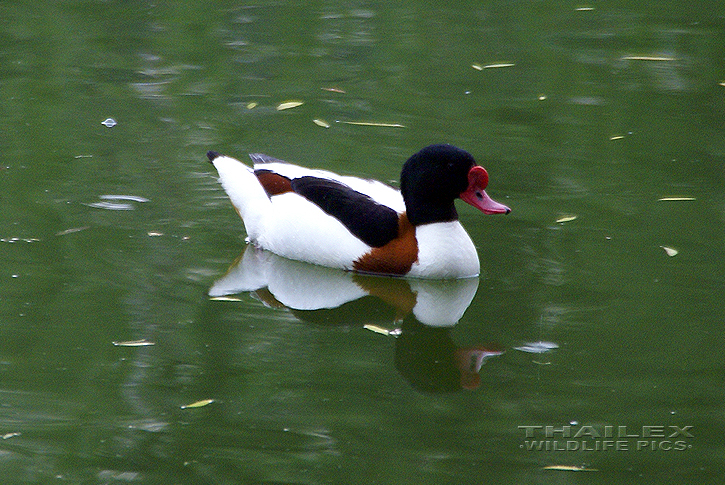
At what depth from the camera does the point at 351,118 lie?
9.90 metres

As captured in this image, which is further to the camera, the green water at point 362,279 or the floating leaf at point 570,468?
the green water at point 362,279

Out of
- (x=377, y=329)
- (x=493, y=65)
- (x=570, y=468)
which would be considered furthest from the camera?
(x=493, y=65)

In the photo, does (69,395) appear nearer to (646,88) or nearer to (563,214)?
(563,214)

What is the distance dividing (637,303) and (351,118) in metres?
3.96

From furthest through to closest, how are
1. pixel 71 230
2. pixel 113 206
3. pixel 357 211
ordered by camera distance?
pixel 113 206 < pixel 71 230 < pixel 357 211

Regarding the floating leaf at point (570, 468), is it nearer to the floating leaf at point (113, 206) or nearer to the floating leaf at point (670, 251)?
the floating leaf at point (670, 251)

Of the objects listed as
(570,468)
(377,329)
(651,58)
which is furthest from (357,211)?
(651,58)

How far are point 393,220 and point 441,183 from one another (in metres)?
0.40

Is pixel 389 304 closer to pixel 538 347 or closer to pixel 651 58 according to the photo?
pixel 538 347

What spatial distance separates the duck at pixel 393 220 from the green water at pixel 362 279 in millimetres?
191

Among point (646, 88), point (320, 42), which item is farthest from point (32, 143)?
point (646, 88)

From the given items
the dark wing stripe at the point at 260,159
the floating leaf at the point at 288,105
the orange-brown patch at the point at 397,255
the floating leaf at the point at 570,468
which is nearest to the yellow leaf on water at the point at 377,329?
the orange-brown patch at the point at 397,255

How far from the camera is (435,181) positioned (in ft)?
23.2

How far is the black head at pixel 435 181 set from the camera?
705 centimetres
